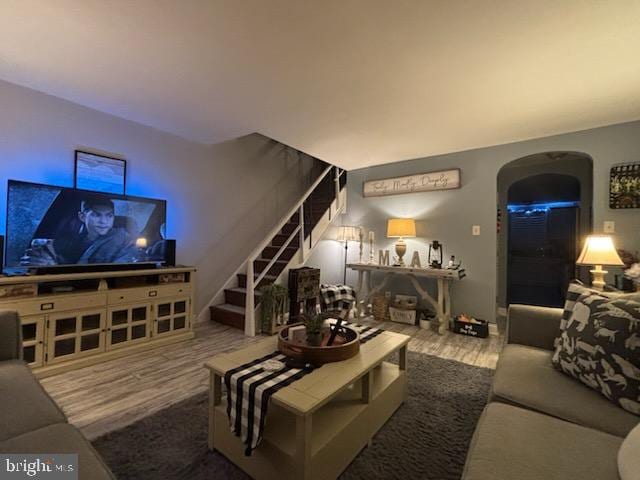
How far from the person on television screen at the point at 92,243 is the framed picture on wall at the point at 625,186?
4738 millimetres

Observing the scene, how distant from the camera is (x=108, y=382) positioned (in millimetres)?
2072

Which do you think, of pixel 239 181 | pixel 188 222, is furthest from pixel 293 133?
pixel 188 222

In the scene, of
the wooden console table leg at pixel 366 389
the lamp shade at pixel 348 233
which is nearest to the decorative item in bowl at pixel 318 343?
the wooden console table leg at pixel 366 389

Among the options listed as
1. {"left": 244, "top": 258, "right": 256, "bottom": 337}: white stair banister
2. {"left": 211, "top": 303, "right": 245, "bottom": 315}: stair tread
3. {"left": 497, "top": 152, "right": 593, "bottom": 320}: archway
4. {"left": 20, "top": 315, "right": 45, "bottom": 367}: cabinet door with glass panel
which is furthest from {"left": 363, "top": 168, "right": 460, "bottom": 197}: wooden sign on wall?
{"left": 20, "top": 315, "right": 45, "bottom": 367}: cabinet door with glass panel

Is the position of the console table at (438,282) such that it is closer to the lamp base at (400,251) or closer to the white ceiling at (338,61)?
the lamp base at (400,251)

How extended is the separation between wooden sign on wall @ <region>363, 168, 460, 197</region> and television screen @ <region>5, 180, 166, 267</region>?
2.91 meters

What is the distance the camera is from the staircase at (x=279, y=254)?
3.35 m

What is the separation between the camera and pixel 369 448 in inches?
57.6

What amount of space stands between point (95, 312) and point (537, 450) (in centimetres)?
295

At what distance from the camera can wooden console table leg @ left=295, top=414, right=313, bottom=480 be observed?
109 cm

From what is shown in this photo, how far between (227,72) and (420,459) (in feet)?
8.69

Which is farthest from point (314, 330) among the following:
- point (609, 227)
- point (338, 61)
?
point (609, 227)

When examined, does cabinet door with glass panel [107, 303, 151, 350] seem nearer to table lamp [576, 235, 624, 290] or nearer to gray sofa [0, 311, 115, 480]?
gray sofa [0, 311, 115, 480]

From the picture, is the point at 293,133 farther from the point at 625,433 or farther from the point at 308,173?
the point at 625,433
